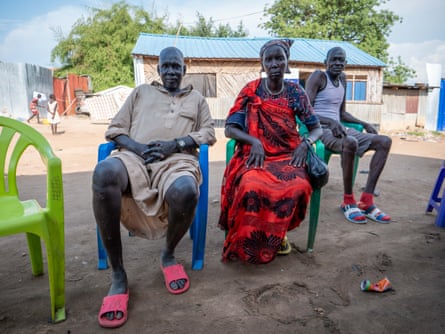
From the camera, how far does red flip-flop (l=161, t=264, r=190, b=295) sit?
191 cm

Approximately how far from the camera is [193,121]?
2.36 metres

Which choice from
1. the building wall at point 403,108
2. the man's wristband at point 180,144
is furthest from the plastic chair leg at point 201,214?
the building wall at point 403,108

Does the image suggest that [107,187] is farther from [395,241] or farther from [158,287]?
[395,241]

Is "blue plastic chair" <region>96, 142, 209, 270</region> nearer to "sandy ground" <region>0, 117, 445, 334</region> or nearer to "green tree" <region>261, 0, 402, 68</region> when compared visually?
"sandy ground" <region>0, 117, 445, 334</region>

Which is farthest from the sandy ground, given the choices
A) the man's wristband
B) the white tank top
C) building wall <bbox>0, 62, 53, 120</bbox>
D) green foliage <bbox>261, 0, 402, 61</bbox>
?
green foliage <bbox>261, 0, 402, 61</bbox>

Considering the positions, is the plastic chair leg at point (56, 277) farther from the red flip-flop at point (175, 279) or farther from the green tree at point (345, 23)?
the green tree at point (345, 23)

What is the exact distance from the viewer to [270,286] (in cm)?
197

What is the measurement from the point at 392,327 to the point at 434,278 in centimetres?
67

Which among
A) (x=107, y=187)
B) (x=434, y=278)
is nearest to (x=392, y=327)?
(x=434, y=278)

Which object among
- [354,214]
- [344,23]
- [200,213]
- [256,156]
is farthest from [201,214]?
[344,23]

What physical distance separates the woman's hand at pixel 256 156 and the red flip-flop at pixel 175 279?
0.83 metres

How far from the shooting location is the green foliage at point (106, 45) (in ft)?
66.0

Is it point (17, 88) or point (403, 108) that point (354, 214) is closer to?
point (403, 108)

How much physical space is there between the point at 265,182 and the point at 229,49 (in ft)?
37.4
